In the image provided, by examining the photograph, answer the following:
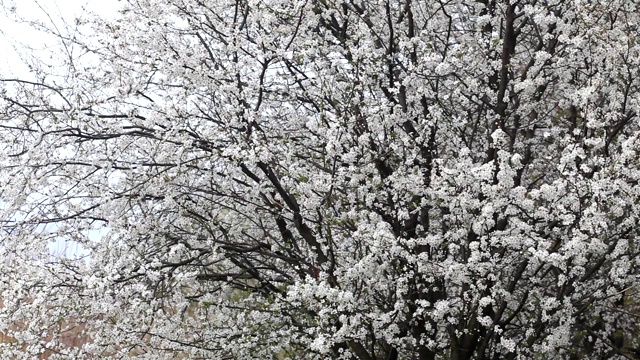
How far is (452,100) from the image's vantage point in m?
7.31

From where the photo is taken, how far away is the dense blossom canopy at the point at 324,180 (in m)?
5.77

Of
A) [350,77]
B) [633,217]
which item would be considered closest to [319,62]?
[350,77]

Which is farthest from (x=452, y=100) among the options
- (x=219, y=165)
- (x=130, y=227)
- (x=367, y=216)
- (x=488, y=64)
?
(x=130, y=227)

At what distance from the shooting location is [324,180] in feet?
19.6

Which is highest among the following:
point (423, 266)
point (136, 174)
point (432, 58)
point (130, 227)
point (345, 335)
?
point (432, 58)

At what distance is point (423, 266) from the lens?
5680 mm

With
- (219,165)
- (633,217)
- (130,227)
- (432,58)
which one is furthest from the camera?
(219,165)

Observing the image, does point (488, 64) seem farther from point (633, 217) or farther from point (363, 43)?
point (633, 217)

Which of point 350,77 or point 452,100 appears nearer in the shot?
point 350,77

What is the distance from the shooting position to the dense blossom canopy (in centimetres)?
577

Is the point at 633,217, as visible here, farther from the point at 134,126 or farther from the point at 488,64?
the point at 134,126

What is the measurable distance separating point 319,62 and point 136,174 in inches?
72.8

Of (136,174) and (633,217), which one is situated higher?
(136,174)

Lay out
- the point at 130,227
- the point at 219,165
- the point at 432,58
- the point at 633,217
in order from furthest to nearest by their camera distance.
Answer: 1. the point at 219,165
2. the point at 130,227
3. the point at 432,58
4. the point at 633,217
